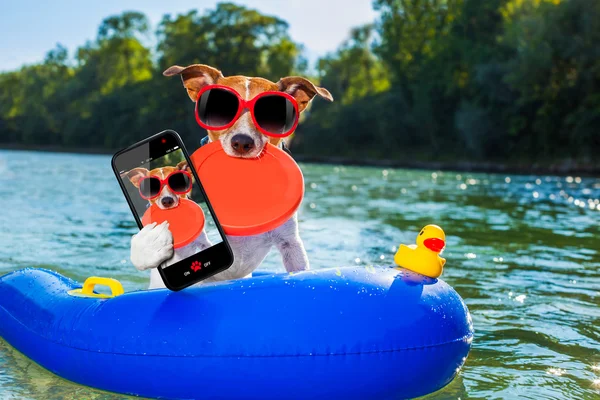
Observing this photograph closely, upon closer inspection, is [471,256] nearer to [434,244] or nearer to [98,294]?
[434,244]

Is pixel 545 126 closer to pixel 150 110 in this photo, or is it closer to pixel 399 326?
pixel 150 110

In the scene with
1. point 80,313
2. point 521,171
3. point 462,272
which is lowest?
point 521,171

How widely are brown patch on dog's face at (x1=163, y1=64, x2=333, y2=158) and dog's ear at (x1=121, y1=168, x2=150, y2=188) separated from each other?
40cm

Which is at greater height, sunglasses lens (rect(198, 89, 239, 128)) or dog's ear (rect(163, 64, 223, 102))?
dog's ear (rect(163, 64, 223, 102))

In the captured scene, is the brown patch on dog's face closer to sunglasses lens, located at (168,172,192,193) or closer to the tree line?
sunglasses lens, located at (168,172,192,193)

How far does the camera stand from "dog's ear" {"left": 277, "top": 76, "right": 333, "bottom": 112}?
361 cm

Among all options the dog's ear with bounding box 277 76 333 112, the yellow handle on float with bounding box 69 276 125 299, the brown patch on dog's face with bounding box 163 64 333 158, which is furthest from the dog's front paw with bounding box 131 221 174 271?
the dog's ear with bounding box 277 76 333 112

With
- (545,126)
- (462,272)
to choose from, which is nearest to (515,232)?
(462,272)

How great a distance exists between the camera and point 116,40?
253 feet

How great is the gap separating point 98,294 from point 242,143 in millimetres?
1118

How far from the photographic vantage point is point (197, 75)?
11.9 ft

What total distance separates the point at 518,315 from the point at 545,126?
38.9 meters

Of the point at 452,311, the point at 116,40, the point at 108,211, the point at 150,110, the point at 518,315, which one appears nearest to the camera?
the point at 452,311

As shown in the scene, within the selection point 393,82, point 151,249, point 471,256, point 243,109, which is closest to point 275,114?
point 243,109
